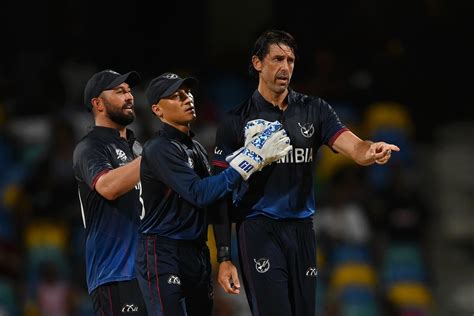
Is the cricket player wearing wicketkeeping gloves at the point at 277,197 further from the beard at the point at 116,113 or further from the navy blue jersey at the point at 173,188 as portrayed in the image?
the beard at the point at 116,113

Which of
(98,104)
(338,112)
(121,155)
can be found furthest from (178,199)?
(338,112)

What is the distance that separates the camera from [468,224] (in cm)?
1202

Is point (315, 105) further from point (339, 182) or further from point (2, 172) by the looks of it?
point (2, 172)

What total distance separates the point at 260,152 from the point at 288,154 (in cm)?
28

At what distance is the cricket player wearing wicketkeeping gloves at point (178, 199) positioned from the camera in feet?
20.1

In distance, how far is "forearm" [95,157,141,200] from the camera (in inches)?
253

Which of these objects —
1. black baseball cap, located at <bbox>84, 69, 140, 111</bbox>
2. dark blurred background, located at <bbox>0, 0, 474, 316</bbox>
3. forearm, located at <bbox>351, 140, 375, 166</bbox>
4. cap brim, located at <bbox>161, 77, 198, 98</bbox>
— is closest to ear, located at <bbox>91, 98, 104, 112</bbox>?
black baseball cap, located at <bbox>84, 69, 140, 111</bbox>

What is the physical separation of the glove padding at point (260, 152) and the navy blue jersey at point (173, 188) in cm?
13

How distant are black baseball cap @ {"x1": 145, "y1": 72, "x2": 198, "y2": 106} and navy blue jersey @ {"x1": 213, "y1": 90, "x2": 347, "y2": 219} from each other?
310mm

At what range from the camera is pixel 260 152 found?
6078mm

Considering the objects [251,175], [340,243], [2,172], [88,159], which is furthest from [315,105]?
[2,172]

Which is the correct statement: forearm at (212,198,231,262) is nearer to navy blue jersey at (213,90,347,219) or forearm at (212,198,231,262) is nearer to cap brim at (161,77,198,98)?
navy blue jersey at (213,90,347,219)

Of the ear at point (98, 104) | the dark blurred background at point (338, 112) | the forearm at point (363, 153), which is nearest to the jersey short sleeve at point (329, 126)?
the forearm at point (363, 153)

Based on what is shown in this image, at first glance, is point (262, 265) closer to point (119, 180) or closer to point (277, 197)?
point (277, 197)
